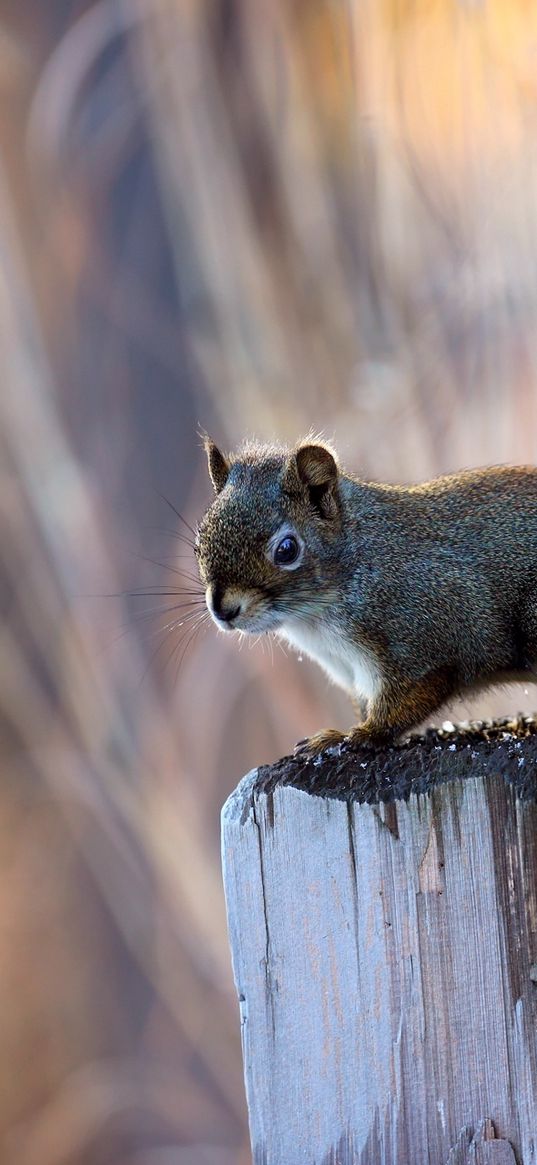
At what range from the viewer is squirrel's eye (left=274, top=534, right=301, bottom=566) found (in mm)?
1426

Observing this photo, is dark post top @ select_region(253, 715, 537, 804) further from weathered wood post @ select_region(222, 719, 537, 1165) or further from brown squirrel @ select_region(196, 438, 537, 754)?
brown squirrel @ select_region(196, 438, 537, 754)

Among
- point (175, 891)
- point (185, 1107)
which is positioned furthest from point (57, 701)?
point (185, 1107)

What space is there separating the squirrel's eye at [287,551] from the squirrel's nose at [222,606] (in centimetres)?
8

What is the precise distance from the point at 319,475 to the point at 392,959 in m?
0.66

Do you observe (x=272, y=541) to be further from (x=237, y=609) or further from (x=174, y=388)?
(x=174, y=388)

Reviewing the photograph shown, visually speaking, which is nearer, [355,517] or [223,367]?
[355,517]

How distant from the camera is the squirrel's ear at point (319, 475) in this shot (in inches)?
58.3

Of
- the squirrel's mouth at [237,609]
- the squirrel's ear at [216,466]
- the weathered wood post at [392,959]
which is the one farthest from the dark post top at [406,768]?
the squirrel's ear at [216,466]

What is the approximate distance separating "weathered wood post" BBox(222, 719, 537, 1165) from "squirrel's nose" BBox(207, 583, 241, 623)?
334 millimetres

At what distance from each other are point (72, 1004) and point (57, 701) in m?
0.79

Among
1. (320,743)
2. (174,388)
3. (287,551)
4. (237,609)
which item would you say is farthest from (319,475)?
(174,388)

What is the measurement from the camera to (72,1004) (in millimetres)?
3160

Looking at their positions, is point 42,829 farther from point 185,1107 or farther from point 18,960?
point 185,1107

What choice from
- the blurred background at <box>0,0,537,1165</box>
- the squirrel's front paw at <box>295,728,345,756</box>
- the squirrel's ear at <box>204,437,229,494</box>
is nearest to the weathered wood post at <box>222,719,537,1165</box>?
the squirrel's front paw at <box>295,728,345,756</box>
